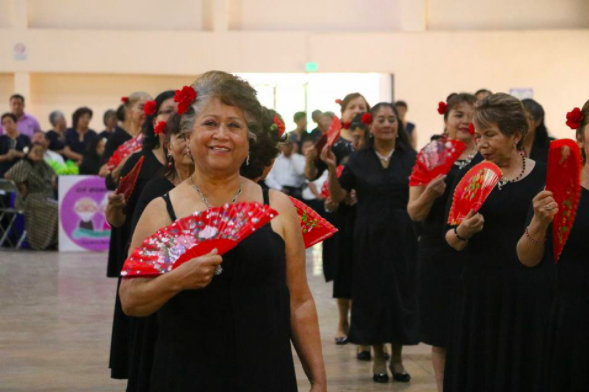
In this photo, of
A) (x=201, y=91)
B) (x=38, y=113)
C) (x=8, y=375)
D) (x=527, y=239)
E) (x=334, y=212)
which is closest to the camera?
(x=201, y=91)

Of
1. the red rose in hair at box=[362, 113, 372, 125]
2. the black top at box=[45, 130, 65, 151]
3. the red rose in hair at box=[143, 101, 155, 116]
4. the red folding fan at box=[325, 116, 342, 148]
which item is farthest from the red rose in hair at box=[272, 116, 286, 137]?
the black top at box=[45, 130, 65, 151]

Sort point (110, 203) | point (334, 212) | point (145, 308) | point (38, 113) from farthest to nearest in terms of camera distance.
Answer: point (38, 113) → point (334, 212) → point (110, 203) → point (145, 308)

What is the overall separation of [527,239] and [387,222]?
2.69 m

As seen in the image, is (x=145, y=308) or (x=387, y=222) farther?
(x=387, y=222)

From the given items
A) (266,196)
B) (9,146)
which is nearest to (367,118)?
(266,196)

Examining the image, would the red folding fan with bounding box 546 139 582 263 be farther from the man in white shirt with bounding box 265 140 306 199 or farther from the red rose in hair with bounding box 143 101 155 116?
the man in white shirt with bounding box 265 140 306 199

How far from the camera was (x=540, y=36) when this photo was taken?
20.6 m

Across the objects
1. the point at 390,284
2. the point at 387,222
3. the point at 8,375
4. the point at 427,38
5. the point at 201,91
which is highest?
the point at 427,38

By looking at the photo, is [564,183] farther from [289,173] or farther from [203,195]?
[289,173]

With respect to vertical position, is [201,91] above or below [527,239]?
above

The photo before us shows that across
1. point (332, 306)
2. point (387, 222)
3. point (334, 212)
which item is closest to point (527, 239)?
point (387, 222)

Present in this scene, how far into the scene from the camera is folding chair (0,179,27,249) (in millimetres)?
13992

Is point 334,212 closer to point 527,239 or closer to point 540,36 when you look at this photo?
point 527,239

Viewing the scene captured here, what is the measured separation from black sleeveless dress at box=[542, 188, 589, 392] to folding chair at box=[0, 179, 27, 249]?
11092 millimetres
